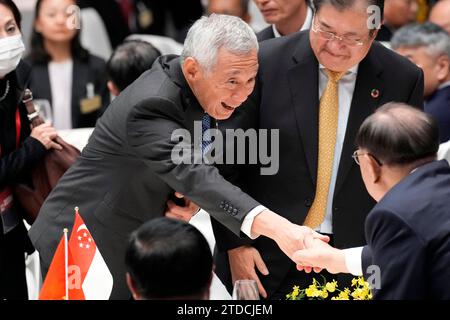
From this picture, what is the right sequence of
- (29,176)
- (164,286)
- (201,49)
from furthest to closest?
1. (29,176)
2. (201,49)
3. (164,286)

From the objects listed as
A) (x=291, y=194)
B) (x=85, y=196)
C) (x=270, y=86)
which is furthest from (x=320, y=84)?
(x=85, y=196)

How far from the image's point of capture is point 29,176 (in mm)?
4121

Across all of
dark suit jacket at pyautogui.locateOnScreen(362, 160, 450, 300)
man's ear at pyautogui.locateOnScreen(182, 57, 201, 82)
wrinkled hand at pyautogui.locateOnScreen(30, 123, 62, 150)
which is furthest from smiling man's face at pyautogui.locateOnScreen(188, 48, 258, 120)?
wrinkled hand at pyautogui.locateOnScreen(30, 123, 62, 150)

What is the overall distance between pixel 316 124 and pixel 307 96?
11 centimetres

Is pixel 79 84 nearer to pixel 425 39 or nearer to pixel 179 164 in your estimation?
pixel 425 39

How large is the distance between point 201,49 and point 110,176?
21.8 inches

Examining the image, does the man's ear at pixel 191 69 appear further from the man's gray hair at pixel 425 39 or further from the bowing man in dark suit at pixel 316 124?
the man's gray hair at pixel 425 39

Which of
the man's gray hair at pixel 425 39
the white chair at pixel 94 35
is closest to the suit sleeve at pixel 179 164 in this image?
the man's gray hair at pixel 425 39

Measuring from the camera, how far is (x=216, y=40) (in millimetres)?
3246

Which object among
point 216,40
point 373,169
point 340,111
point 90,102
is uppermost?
point 216,40

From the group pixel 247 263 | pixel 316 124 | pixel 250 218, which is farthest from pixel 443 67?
pixel 250 218

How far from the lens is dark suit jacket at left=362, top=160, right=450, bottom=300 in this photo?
2.67 m

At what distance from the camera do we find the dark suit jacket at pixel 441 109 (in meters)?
4.93
